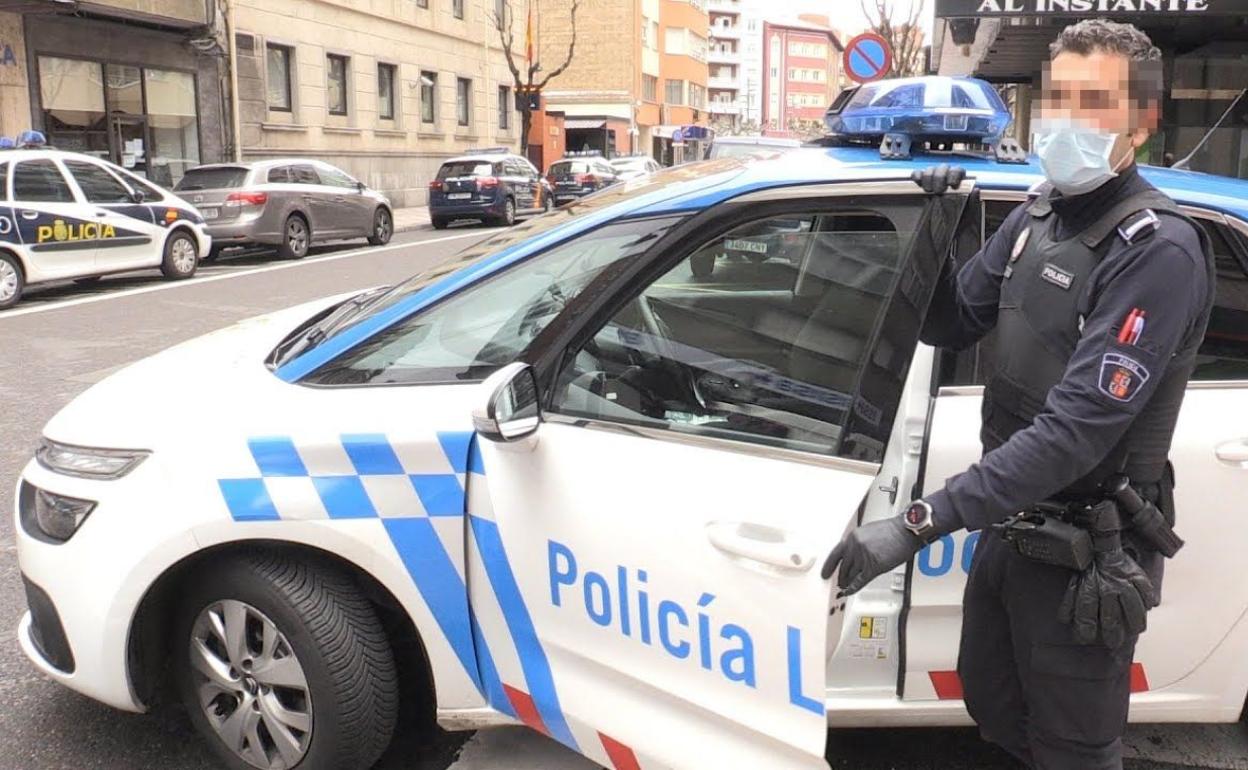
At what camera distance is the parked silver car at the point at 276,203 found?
50.3 feet

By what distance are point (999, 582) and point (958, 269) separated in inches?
28.8

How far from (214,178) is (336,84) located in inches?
438

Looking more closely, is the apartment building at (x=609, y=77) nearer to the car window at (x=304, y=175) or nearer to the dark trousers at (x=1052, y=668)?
the car window at (x=304, y=175)

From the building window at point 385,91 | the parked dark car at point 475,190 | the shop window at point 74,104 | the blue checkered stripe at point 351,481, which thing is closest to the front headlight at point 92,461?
the blue checkered stripe at point 351,481

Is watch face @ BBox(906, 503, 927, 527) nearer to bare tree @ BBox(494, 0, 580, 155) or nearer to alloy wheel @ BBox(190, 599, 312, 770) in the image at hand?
alloy wheel @ BBox(190, 599, 312, 770)

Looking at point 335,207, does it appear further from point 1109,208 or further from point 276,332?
point 1109,208

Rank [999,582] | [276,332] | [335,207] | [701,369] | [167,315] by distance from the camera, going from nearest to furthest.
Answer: [999,582] < [701,369] < [276,332] < [167,315] < [335,207]

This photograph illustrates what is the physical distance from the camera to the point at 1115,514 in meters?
1.89

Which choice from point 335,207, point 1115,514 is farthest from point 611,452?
point 335,207

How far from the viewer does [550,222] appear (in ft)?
8.91

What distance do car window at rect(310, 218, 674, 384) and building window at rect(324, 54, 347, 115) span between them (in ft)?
80.4

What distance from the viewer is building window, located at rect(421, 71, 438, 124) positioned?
2950cm

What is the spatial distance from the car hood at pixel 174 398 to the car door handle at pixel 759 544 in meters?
1.14

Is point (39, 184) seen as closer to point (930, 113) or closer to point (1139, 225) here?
point (930, 113)
